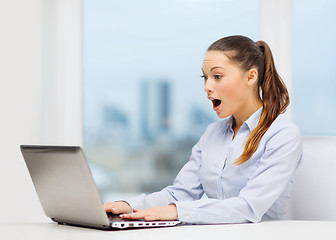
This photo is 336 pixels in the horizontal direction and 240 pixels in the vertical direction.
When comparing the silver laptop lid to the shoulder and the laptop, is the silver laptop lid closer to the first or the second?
the laptop

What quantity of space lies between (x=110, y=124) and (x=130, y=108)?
0.14 m

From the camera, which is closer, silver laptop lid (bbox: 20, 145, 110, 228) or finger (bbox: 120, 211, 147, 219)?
silver laptop lid (bbox: 20, 145, 110, 228)

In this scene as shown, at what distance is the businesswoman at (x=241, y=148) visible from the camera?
1.37 meters

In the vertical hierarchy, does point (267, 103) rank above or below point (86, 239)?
above

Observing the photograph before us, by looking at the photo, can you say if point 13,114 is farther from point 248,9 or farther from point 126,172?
point 248,9

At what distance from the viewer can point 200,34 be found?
102 inches

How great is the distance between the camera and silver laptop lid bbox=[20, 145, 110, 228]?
1.07 m

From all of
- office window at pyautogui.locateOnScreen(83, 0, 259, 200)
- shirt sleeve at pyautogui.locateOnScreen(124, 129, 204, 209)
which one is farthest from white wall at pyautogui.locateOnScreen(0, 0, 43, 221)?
shirt sleeve at pyautogui.locateOnScreen(124, 129, 204, 209)

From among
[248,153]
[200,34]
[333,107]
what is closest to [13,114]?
[200,34]

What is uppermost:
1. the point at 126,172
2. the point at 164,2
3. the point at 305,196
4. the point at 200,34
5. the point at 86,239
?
the point at 164,2

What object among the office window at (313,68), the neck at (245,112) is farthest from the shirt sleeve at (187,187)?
the office window at (313,68)

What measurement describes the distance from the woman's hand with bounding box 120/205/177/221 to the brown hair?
0.36 metres

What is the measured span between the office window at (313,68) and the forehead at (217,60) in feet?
3.51

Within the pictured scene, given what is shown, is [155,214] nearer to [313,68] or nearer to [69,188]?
[69,188]
